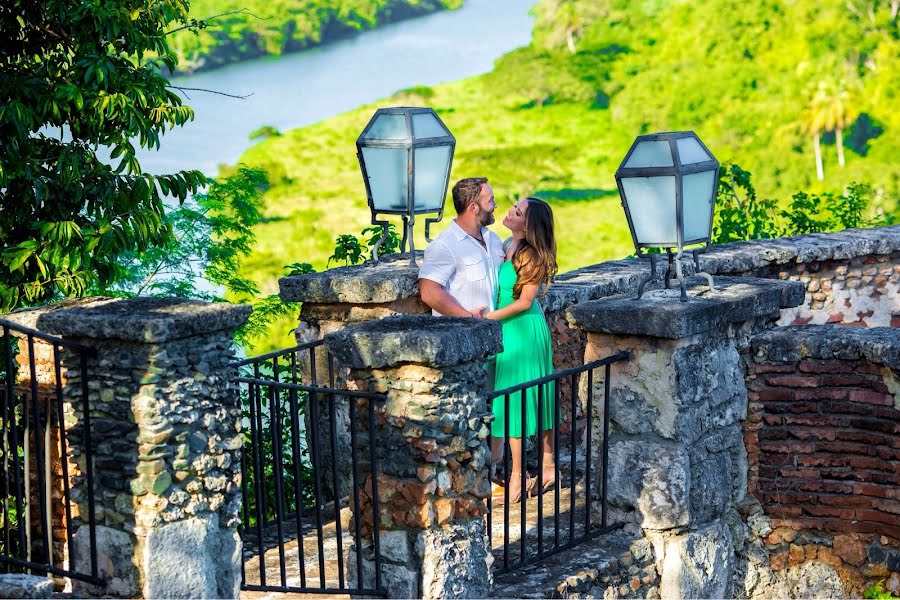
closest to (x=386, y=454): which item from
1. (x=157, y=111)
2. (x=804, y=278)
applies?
(x=157, y=111)

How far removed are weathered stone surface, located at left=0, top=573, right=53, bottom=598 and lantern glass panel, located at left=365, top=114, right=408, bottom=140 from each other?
344 centimetres

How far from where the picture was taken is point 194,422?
4609 millimetres

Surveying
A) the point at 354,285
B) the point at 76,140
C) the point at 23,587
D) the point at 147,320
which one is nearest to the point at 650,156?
the point at 354,285

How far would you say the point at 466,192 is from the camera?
618cm

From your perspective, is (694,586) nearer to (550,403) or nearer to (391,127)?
(550,403)

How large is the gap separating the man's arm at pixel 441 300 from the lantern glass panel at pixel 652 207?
859 millimetres

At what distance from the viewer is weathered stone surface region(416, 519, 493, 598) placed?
15.9 feet

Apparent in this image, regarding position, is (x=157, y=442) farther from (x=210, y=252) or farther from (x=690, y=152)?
(x=210, y=252)

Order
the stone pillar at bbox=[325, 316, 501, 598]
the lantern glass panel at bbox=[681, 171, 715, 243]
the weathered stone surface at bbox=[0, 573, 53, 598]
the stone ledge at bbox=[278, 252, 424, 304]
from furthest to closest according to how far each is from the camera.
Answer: the stone ledge at bbox=[278, 252, 424, 304] → the lantern glass panel at bbox=[681, 171, 715, 243] → the stone pillar at bbox=[325, 316, 501, 598] → the weathered stone surface at bbox=[0, 573, 53, 598]

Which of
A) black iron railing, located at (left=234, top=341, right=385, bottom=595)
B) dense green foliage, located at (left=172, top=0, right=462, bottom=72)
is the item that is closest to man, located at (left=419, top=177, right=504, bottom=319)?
black iron railing, located at (left=234, top=341, right=385, bottom=595)

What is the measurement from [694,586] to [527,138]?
159ft

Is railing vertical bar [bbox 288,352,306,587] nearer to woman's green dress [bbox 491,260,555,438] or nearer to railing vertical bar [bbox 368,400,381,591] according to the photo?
railing vertical bar [bbox 368,400,381,591]

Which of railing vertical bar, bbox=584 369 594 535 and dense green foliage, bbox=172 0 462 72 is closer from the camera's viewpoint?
railing vertical bar, bbox=584 369 594 535

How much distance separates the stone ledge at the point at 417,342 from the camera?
4.64 m
